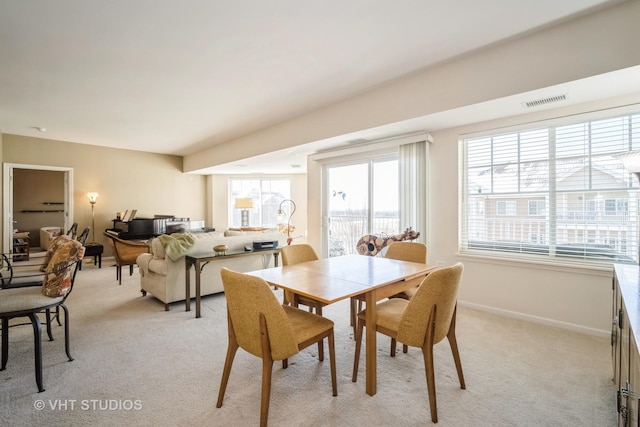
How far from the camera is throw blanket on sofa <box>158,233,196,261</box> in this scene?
343 cm

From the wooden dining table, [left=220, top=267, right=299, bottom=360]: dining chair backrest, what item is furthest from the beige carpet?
[left=220, top=267, right=299, bottom=360]: dining chair backrest

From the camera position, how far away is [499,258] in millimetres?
3326

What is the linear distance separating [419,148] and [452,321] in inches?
98.5

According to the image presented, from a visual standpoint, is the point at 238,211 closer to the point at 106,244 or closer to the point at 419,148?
the point at 106,244

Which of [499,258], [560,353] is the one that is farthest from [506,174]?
[560,353]

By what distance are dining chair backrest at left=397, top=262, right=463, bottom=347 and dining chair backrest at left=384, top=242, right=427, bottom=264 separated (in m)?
1.13

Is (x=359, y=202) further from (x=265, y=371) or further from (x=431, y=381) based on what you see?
(x=265, y=371)

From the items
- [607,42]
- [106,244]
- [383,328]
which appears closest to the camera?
[383,328]

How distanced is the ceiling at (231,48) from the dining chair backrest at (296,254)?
1840 mm

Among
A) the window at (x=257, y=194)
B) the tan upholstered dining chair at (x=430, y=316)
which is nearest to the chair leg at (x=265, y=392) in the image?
the tan upholstered dining chair at (x=430, y=316)

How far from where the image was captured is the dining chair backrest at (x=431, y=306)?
5.46ft

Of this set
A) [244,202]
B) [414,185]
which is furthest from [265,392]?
[244,202]

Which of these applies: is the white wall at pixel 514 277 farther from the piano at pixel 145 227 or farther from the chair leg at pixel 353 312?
the piano at pixel 145 227

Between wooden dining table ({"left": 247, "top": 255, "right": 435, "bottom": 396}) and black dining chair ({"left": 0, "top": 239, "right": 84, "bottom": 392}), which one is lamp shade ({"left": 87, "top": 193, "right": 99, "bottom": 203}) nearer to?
black dining chair ({"left": 0, "top": 239, "right": 84, "bottom": 392})
